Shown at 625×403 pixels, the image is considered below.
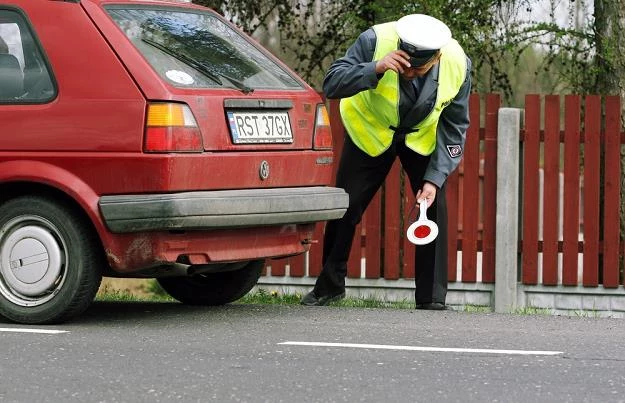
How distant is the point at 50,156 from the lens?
662 centimetres

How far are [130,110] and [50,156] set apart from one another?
451 mm

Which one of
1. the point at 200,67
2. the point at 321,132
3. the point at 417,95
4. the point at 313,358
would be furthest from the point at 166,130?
the point at 417,95

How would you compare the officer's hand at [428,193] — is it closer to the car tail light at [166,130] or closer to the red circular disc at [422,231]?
the red circular disc at [422,231]

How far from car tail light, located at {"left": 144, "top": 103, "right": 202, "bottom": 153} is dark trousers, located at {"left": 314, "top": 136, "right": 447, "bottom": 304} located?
178 cm

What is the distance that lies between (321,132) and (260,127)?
515 mm

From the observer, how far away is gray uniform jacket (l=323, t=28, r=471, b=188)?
297 inches

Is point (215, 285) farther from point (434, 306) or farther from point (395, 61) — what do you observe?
point (395, 61)

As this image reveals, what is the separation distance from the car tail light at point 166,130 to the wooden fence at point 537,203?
3.33 m

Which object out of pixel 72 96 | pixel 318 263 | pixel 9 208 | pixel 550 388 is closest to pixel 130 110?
pixel 72 96

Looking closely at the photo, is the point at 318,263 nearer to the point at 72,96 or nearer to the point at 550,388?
the point at 72,96

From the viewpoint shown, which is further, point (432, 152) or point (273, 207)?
point (432, 152)

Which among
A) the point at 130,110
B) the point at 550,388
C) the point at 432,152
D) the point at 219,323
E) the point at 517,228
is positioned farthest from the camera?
the point at 517,228

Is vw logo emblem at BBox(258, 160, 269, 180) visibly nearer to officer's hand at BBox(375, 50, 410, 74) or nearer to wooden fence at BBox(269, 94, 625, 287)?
officer's hand at BBox(375, 50, 410, 74)

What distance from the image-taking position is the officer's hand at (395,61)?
738cm
